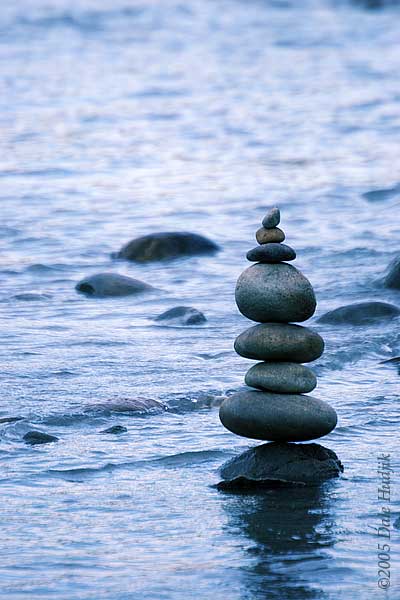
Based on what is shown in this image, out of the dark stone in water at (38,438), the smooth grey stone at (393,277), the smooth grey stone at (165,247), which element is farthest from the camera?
the smooth grey stone at (165,247)

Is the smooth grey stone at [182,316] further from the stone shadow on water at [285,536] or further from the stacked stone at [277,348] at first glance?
the stone shadow on water at [285,536]

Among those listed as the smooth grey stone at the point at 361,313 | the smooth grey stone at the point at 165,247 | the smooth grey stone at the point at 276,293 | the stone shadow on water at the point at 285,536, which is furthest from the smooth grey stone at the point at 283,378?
the smooth grey stone at the point at 165,247

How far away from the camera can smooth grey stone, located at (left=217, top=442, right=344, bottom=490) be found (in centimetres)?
694

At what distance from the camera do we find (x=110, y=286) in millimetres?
12523

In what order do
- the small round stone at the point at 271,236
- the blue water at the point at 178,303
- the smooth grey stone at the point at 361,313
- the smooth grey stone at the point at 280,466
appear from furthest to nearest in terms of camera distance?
1. the smooth grey stone at the point at 361,313
2. the small round stone at the point at 271,236
3. the smooth grey stone at the point at 280,466
4. the blue water at the point at 178,303

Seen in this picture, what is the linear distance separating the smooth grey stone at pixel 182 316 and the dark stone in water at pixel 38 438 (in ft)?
11.9

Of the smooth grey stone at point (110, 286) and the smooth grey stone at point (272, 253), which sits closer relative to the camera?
the smooth grey stone at point (272, 253)

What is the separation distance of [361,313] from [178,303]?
1.84m

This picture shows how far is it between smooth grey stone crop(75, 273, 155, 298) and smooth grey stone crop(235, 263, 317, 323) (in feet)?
17.9

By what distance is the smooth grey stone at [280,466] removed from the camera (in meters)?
6.94

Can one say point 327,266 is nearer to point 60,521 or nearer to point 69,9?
point 60,521

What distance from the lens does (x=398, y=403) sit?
8562mm

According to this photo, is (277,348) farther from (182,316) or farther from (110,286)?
(110,286)

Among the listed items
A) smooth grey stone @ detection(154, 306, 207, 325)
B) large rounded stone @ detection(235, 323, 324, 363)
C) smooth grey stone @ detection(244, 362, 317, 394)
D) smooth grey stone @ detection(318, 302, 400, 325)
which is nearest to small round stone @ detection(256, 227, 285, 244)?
large rounded stone @ detection(235, 323, 324, 363)
